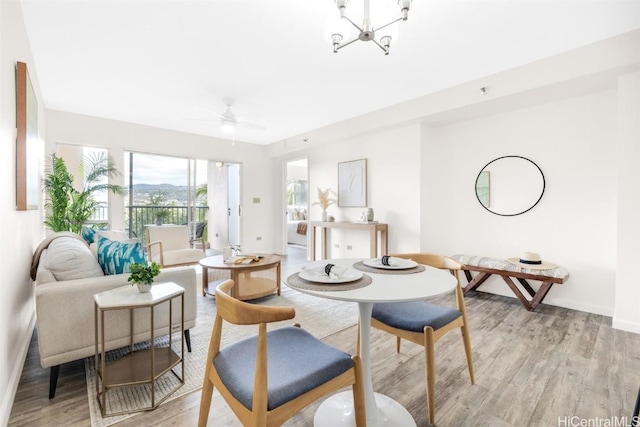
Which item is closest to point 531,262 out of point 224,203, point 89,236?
point 89,236

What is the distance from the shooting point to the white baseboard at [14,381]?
58.7 inches

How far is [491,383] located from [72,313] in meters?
2.56

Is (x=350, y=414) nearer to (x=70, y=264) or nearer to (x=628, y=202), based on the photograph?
(x=70, y=264)

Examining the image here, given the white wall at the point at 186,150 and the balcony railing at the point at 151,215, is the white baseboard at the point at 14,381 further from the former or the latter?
the balcony railing at the point at 151,215

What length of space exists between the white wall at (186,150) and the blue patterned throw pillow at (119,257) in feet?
10.8

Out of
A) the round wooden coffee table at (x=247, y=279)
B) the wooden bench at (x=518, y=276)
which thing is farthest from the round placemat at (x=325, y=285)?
the wooden bench at (x=518, y=276)

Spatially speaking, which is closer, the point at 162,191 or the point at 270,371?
the point at 270,371

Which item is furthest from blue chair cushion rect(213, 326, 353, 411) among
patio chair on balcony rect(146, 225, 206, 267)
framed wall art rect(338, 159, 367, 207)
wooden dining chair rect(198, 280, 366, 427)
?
framed wall art rect(338, 159, 367, 207)

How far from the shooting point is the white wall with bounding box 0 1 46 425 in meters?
1.56

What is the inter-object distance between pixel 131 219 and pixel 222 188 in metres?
2.12

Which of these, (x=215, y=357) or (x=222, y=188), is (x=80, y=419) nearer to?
(x=215, y=357)

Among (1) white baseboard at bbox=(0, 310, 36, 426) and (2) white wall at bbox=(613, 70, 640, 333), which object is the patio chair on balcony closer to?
(1) white baseboard at bbox=(0, 310, 36, 426)

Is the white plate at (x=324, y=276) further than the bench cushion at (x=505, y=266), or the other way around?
the bench cushion at (x=505, y=266)

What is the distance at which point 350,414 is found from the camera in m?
1.53
